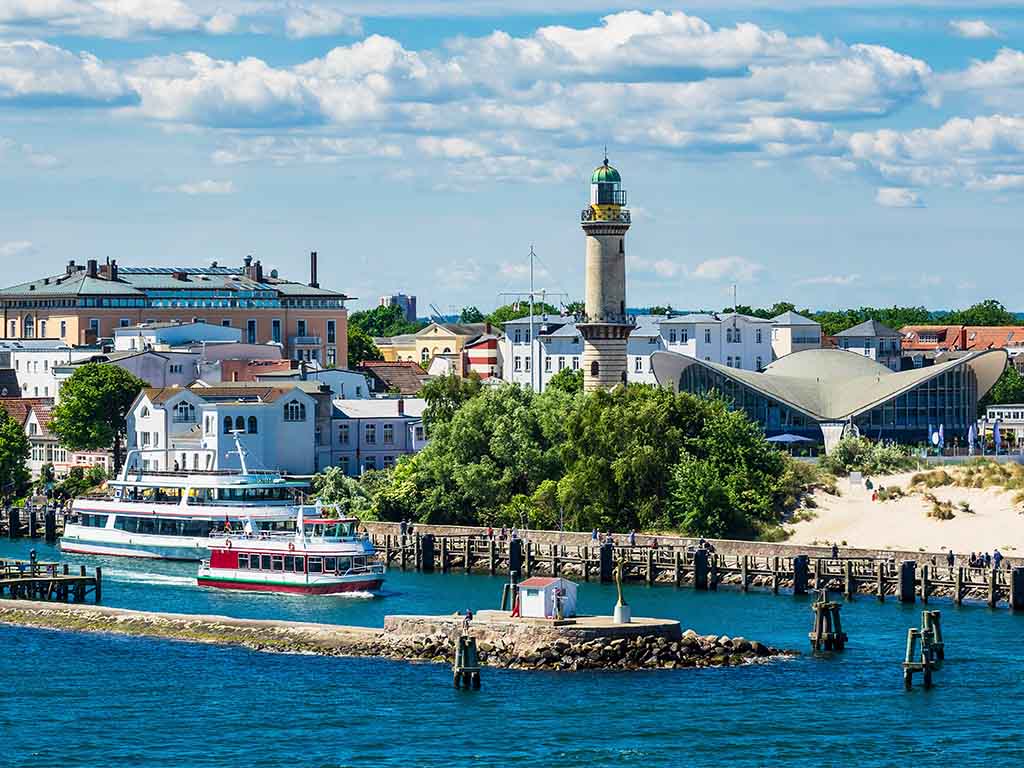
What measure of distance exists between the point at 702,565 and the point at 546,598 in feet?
71.5

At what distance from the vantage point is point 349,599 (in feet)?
297

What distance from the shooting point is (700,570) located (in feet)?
303

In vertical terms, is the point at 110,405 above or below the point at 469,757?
above

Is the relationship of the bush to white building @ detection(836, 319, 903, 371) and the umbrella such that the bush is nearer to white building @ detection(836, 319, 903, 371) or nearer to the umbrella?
the umbrella

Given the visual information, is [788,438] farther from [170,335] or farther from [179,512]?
[170,335]

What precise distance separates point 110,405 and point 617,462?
41.5 m

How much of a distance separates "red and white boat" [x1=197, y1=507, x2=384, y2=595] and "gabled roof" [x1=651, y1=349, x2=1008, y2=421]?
41.7 m

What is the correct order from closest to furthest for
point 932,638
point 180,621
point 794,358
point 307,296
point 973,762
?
point 973,762, point 932,638, point 180,621, point 794,358, point 307,296

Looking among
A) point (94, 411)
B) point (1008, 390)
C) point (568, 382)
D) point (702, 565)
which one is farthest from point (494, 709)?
point (1008, 390)

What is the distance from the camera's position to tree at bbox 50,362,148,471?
13412 centimetres

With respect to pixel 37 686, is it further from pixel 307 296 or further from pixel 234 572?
pixel 307 296

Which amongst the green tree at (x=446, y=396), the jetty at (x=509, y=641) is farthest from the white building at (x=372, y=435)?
the jetty at (x=509, y=641)

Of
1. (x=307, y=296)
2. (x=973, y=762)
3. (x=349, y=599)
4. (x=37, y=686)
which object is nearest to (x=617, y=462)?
(x=349, y=599)

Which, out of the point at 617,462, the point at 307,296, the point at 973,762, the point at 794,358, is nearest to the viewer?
the point at 973,762
